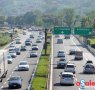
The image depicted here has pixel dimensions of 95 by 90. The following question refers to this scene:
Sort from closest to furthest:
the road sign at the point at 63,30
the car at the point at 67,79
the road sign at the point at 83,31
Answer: the car at the point at 67,79 → the road sign at the point at 83,31 → the road sign at the point at 63,30

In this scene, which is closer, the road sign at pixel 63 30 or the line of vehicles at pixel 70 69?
the line of vehicles at pixel 70 69

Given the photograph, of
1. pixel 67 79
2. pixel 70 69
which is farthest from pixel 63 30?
pixel 67 79

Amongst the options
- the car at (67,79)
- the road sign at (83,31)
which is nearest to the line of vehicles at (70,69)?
the car at (67,79)

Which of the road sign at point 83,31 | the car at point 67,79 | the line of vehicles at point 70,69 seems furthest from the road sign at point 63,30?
the car at point 67,79

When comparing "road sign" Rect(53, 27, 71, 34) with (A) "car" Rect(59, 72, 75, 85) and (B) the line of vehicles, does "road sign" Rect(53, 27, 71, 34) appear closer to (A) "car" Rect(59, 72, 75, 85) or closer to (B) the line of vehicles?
(B) the line of vehicles

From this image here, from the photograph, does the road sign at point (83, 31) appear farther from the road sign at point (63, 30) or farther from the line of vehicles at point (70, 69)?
the line of vehicles at point (70, 69)

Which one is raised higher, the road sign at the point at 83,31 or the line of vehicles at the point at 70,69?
the road sign at the point at 83,31

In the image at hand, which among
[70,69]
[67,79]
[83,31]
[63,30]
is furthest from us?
[63,30]

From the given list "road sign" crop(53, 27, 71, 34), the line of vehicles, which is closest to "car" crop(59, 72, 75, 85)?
the line of vehicles

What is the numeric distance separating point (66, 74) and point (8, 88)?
18.7ft

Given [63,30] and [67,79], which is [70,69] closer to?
[67,79]

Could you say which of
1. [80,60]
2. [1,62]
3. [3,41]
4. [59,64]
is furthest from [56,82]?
[3,41]

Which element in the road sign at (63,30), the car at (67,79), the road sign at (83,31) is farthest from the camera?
the road sign at (63,30)

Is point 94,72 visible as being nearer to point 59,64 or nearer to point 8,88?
point 59,64
